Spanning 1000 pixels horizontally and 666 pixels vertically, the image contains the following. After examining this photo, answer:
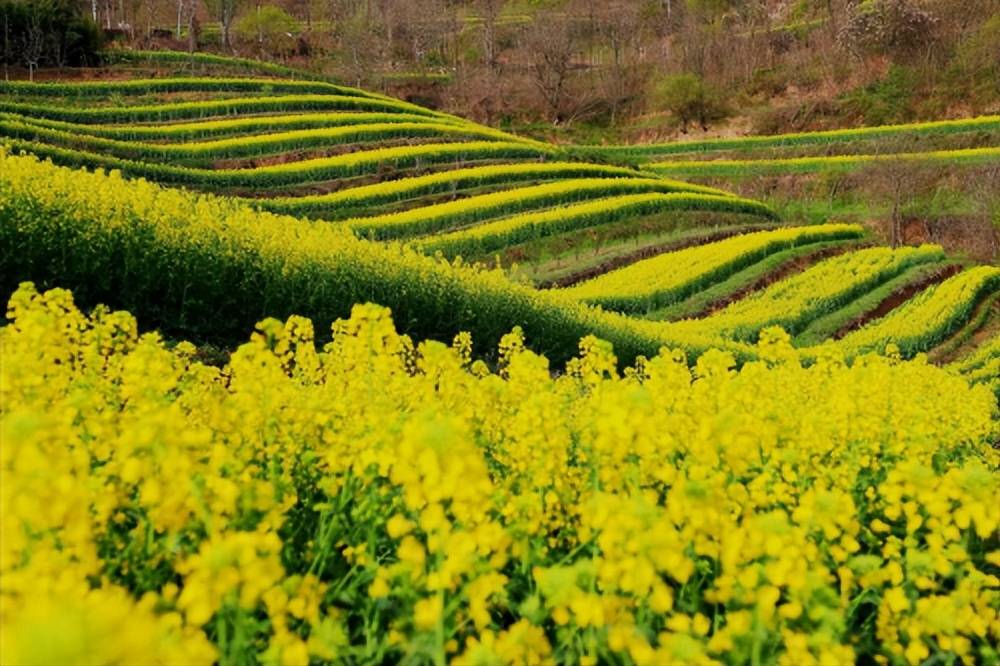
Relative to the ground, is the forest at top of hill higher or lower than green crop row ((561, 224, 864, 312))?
higher

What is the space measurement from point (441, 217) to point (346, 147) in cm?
748

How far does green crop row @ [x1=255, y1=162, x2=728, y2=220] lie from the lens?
996 inches

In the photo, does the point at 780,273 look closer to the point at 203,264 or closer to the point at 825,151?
the point at 203,264

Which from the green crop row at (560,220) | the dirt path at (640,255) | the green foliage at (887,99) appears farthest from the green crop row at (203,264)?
the green foliage at (887,99)

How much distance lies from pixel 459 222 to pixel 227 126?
11.9 m

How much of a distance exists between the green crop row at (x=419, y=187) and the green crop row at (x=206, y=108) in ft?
31.7

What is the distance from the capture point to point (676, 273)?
899 inches

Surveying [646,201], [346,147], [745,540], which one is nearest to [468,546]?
[745,540]

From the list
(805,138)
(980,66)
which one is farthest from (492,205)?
(980,66)

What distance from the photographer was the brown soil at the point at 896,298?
21.2 m

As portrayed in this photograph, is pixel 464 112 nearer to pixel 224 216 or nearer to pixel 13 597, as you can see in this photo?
pixel 224 216

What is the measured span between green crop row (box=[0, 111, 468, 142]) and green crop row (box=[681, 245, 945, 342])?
18.7m

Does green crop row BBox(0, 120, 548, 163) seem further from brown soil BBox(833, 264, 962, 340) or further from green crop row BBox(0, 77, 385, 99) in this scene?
brown soil BBox(833, 264, 962, 340)

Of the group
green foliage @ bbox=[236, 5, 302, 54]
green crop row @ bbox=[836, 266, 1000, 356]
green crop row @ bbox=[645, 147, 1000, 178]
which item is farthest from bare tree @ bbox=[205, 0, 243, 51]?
green crop row @ bbox=[836, 266, 1000, 356]
